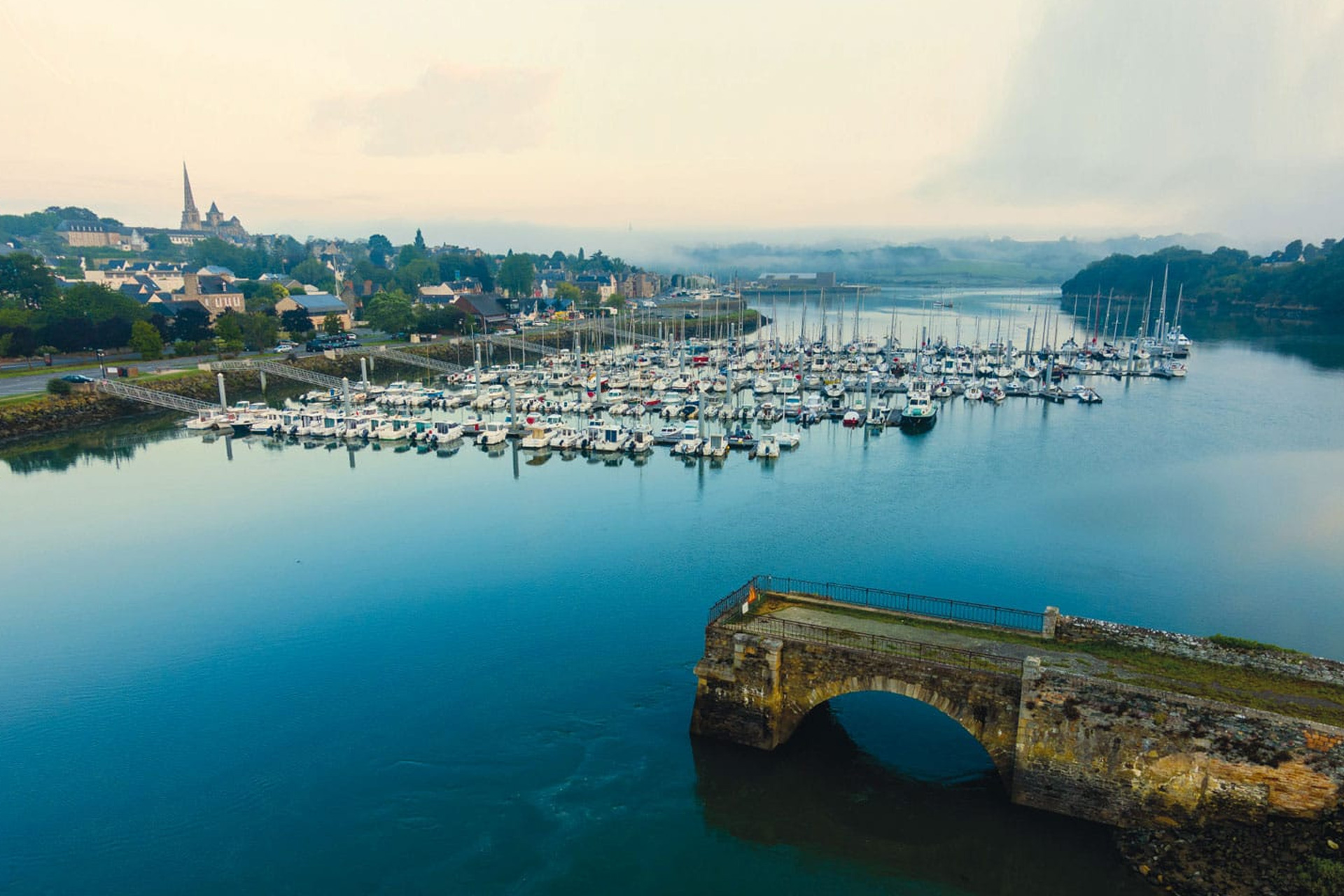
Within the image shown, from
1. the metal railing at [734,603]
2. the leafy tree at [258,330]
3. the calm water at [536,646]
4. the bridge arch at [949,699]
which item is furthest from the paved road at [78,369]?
the bridge arch at [949,699]

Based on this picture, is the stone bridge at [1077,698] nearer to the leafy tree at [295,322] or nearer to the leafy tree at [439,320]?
the leafy tree at [295,322]

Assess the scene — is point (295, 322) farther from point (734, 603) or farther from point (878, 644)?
point (878, 644)

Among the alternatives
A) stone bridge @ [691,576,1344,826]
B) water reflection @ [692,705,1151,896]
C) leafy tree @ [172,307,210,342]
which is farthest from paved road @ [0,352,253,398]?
water reflection @ [692,705,1151,896]

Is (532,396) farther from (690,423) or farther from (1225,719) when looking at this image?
(1225,719)

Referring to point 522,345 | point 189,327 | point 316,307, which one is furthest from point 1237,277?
point 189,327

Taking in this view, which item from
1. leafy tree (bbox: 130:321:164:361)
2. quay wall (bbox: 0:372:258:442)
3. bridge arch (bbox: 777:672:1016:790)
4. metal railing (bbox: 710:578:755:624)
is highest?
leafy tree (bbox: 130:321:164:361)

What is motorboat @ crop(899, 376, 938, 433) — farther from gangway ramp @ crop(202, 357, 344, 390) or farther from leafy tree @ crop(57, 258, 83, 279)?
leafy tree @ crop(57, 258, 83, 279)
